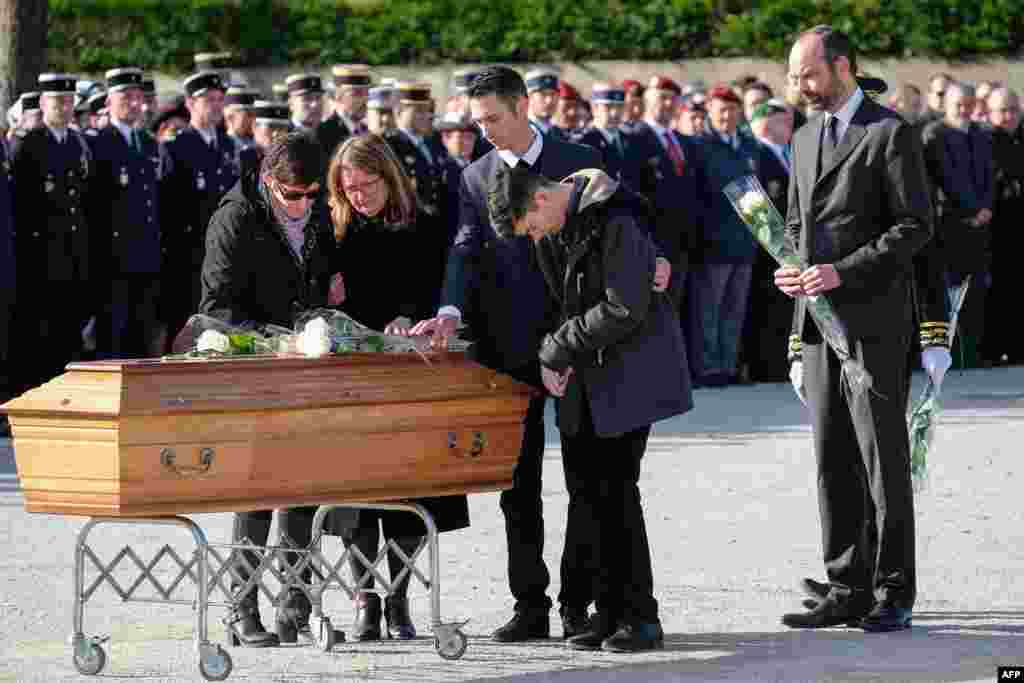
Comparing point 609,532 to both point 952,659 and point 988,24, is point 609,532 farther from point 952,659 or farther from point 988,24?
point 988,24

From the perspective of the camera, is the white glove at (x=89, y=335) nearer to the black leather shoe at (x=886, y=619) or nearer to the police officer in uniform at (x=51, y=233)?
the police officer in uniform at (x=51, y=233)

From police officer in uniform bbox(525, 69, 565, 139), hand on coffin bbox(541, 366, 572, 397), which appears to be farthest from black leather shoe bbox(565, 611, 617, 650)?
police officer in uniform bbox(525, 69, 565, 139)

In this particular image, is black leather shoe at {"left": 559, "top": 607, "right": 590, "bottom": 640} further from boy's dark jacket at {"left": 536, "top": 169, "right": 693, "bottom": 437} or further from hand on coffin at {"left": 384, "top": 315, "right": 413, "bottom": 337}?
hand on coffin at {"left": 384, "top": 315, "right": 413, "bottom": 337}

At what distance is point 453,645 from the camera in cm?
858

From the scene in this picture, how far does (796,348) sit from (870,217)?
59 centimetres

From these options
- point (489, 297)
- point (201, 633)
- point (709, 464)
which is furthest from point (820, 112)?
point (709, 464)

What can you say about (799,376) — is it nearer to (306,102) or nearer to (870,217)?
(870,217)

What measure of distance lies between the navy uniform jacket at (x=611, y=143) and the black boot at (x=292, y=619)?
8.68 m

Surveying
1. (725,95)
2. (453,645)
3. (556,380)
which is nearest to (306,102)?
(725,95)

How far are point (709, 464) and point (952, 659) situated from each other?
509 centimetres

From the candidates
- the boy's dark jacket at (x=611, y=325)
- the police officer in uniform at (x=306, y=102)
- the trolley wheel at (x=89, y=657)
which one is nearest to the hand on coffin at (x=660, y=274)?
the boy's dark jacket at (x=611, y=325)

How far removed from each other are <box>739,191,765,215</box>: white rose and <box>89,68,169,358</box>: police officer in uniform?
7.88 metres

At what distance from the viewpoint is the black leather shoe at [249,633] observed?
898 centimetres

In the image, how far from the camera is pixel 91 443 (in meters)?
7.91
